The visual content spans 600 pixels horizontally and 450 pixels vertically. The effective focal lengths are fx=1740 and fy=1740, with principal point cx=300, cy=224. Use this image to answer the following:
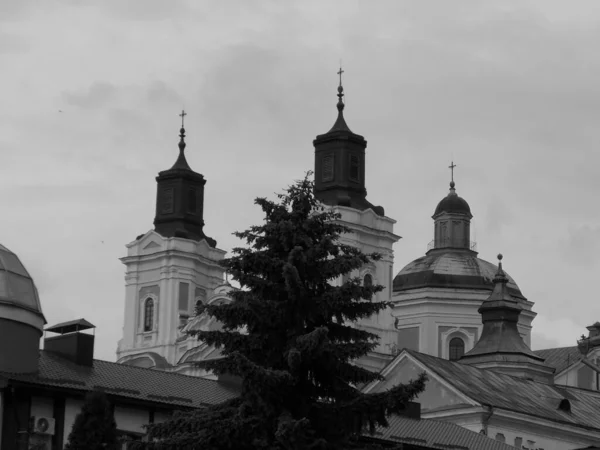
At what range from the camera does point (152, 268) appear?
108812 millimetres

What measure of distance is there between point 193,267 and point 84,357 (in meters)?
65.6

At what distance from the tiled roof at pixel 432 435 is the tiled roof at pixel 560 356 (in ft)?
153

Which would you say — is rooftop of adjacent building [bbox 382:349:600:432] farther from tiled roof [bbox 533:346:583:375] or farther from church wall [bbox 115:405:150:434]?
church wall [bbox 115:405:150:434]

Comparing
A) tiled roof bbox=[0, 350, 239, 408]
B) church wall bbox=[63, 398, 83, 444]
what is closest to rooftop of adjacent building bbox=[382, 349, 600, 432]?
tiled roof bbox=[0, 350, 239, 408]

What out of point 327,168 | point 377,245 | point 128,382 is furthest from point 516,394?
point 128,382

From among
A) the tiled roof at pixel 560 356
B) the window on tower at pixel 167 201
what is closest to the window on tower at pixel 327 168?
the window on tower at pixel 167 201

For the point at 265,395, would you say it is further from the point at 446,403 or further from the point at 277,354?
the point at 446,403

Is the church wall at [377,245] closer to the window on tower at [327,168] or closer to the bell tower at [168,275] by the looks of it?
the window on tower at [327,168]

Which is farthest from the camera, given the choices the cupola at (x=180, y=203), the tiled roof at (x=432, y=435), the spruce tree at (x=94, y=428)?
the cupola at (x=180, y=203)

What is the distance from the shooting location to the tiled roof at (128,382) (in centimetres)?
3991

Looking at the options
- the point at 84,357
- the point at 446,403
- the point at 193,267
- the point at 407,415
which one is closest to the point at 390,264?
the point at 193,267

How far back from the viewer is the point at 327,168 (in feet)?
334

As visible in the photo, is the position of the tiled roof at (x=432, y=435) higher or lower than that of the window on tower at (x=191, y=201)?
lower

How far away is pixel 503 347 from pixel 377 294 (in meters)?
11.0
